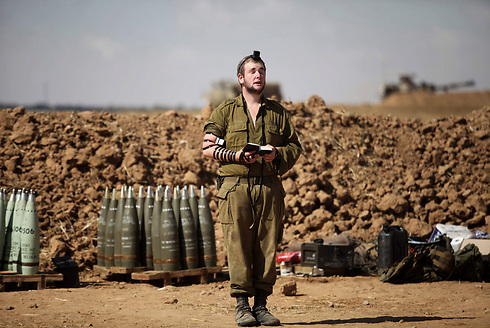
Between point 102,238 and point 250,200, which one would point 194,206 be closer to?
point 102,238

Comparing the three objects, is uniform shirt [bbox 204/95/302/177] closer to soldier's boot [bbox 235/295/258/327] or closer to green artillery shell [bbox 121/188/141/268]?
soldier's boot [bbox 235/295/258/327]

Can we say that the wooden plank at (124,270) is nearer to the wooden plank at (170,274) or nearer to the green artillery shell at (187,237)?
the wooden plank at (170,274)

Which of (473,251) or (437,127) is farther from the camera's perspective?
(437,127)

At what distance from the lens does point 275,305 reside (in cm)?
611

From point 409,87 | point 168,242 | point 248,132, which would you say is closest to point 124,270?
point 168,242

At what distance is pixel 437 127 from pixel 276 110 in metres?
9.43

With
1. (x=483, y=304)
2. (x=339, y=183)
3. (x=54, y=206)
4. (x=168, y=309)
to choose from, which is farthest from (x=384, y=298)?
(x=54, y=206)

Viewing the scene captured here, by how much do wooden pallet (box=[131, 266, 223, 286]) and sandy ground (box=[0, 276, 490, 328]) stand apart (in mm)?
116

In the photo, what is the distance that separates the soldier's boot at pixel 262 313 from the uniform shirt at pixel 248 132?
0.95m

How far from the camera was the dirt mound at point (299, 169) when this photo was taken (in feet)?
32.5

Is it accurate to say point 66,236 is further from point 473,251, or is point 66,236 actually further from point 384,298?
point 473,251

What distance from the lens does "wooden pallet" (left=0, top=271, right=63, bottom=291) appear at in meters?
6.57

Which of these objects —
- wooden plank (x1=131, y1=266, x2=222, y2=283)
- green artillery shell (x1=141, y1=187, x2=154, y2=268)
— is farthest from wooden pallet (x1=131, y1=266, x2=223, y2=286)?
green artillery shell (x1=141, y1=187, x2=154, y2=268)

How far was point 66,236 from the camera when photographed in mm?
9211
